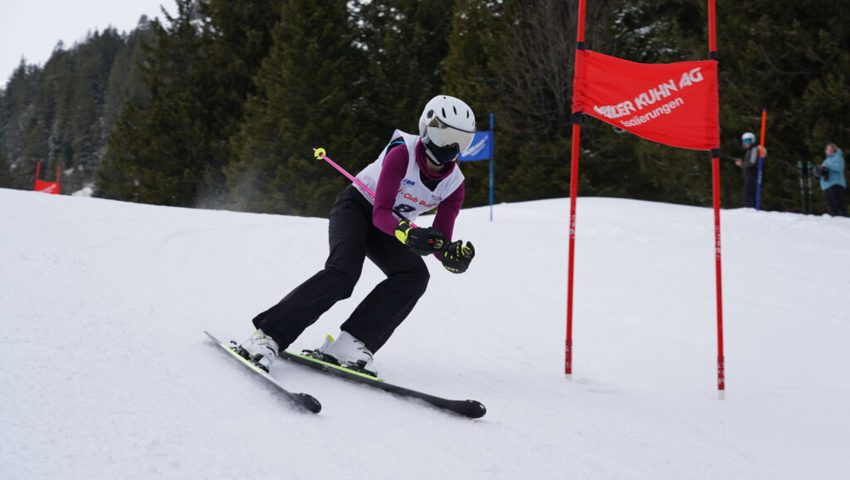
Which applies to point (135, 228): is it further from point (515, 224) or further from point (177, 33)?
point (177, 33)

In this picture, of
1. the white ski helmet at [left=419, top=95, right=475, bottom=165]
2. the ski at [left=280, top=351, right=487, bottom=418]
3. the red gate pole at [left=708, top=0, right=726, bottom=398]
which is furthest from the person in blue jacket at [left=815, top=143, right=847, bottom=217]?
the ski at [left=280, top=351, right=487, bottom=418]

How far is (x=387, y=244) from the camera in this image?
401cm

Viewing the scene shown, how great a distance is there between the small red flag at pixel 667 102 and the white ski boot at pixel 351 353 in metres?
2.19

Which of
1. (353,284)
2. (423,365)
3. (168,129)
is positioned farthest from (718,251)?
(168,129)

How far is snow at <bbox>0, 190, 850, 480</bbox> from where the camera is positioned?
2.54m

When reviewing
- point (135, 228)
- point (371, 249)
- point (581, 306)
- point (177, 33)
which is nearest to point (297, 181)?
point (177, 33)

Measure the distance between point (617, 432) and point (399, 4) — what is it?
24.7 m

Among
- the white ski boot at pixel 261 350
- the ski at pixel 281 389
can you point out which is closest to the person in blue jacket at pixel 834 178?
the white ski boot at pixel 261 350

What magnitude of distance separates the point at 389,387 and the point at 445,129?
1408 mm

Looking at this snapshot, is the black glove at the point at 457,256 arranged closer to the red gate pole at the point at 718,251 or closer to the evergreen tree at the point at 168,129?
the red gate pole at the point at 718,251

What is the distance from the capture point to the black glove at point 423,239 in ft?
11.4

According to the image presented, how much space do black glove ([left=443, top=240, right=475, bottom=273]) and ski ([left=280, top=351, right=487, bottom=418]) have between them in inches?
27.5

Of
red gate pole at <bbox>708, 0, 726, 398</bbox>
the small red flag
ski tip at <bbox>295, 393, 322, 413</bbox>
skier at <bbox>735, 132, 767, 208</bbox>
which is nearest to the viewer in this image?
ski tip at <bbox>295, 393, 322, 413</bbox>

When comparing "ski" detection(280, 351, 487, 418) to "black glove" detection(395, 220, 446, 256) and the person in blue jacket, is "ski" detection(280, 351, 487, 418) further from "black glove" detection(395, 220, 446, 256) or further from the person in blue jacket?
the person in blue jacket
